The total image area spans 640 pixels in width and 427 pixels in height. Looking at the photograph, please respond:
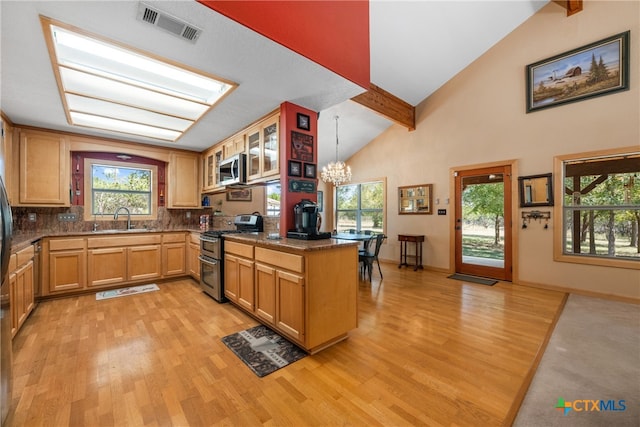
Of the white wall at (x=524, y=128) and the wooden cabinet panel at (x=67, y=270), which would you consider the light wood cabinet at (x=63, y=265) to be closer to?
→ the wooden cabinet panel at (x=67, y=270)

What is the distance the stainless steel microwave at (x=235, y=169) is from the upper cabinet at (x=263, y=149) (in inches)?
3.9

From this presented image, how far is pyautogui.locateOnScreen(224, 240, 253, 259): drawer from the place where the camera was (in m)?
2.86

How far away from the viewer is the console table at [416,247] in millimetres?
5527

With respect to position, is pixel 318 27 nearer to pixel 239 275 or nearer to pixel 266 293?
pixel 266 293

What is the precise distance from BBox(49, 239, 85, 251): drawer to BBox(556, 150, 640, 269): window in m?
7.15

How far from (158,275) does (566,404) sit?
5033 mm

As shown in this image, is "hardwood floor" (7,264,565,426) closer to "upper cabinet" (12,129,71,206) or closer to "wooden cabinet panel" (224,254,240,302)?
"wooden cabinet panel" (224,254,240,302)

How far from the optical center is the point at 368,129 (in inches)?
253

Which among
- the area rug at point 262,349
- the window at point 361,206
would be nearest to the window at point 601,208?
the window at point 361,206

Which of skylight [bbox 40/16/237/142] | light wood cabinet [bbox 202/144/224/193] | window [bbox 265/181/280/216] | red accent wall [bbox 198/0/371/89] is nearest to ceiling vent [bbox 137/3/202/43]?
red accent wall [bbox 198/0/371/89]

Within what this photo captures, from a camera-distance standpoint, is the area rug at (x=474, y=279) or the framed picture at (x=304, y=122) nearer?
the framed picture at (x=304, y=122)

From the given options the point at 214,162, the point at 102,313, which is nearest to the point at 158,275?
the point at 102,313

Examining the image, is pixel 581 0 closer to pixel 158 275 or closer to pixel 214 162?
pixel 214 162

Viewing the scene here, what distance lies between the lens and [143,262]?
4.21 m
